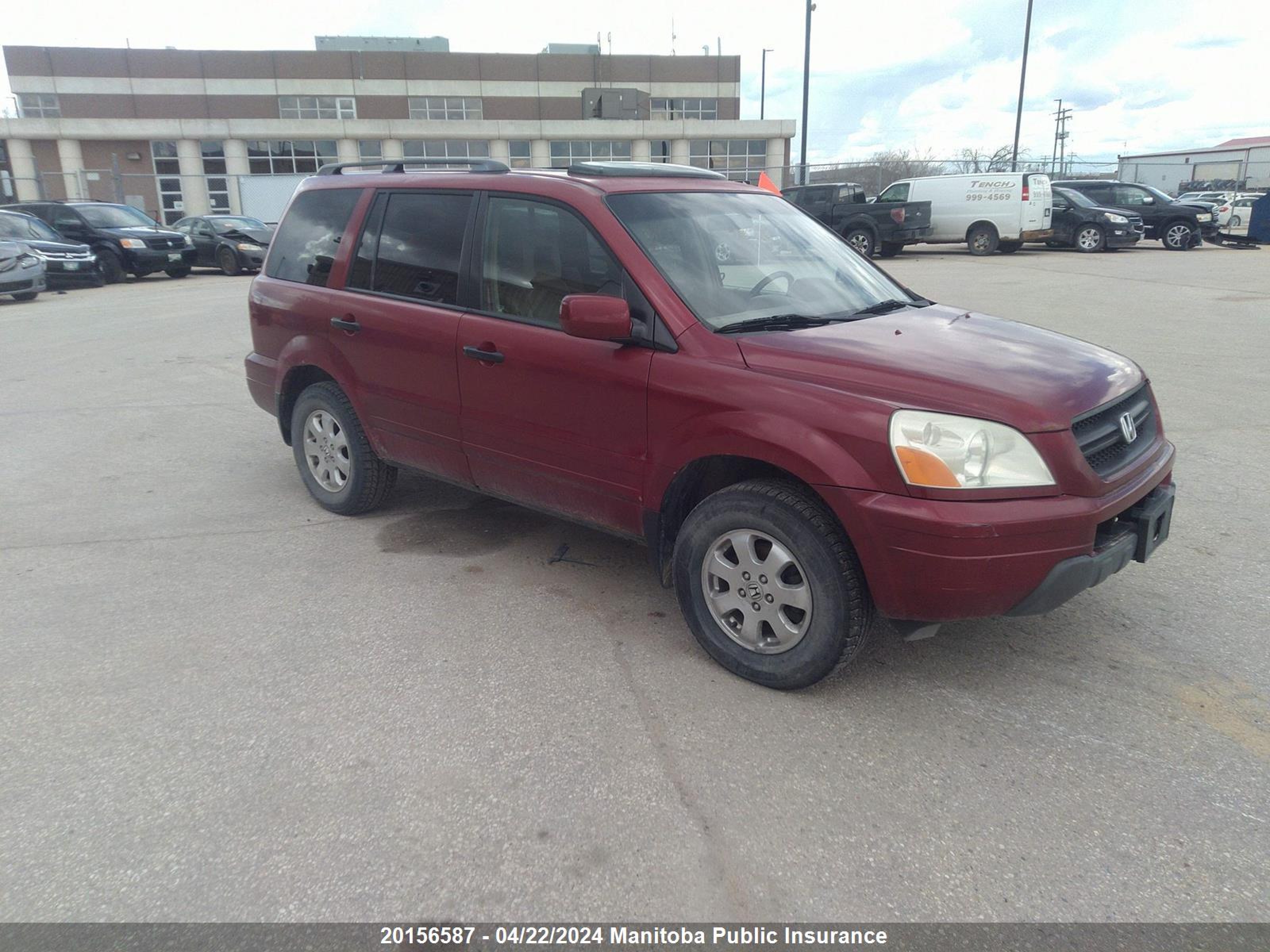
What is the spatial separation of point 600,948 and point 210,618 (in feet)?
8.36

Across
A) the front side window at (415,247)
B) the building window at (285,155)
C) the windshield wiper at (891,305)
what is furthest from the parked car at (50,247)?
the building window at (285,155)

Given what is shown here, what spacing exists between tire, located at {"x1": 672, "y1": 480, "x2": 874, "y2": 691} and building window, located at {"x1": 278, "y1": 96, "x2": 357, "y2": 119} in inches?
2172

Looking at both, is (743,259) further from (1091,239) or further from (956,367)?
(1091,239)

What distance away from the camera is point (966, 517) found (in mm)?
2910

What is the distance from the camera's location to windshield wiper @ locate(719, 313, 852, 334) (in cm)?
358

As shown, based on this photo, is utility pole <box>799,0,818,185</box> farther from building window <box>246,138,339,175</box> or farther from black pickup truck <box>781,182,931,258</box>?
building window <box>246,138,339,175</box>

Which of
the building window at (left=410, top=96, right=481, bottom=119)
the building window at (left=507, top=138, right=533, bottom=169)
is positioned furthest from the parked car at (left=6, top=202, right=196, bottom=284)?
the building window at (left=410, top=96, right=481, bottom=119)

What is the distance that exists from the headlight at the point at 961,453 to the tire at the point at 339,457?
9.72 feet

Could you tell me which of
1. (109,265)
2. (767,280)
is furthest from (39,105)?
(767,280)

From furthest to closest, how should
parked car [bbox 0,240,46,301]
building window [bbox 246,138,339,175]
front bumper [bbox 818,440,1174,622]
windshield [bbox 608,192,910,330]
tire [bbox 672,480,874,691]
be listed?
1. building window [bbox 246,138,339,175]
2. parked car [bbox 0,240,46,301]
3. windshield [bbox 608,192,910,330]
4. tire [bbox 672,480,874,691]
5. front bumper [bbox 818,440,1174,622]

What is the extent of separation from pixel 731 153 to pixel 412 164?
50094 millimetres

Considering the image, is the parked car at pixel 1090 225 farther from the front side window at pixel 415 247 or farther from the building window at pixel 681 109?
the building window at pixel 681 109

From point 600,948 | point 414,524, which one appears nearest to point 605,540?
point 414,524

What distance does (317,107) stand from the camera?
52.9m
